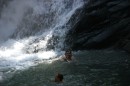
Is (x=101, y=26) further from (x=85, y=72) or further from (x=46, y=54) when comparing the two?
(x=85, y=72)

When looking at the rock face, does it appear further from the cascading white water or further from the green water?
the green water

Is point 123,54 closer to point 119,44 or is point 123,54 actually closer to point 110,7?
point 119,44

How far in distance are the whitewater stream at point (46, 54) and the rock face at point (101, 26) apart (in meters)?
1.87

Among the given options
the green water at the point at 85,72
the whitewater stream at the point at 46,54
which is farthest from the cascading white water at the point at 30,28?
the green water at the point at 85,72

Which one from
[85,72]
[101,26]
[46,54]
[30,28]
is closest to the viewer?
[85,72]

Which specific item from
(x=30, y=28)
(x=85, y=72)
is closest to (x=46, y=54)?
(x=85, y=72)

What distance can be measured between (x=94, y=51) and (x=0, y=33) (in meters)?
35.9

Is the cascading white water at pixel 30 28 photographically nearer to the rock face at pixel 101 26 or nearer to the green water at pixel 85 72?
the rock face at pixel 101 26

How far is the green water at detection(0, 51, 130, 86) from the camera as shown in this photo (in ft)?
101

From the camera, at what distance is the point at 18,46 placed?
56.4 metres

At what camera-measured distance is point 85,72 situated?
34.2 meters

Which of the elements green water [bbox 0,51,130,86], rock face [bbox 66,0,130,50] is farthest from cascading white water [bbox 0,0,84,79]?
green water [bbox 0,51,130,86]

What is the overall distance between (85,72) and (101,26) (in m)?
15.8

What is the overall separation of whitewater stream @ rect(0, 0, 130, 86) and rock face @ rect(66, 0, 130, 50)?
1.87 metres
